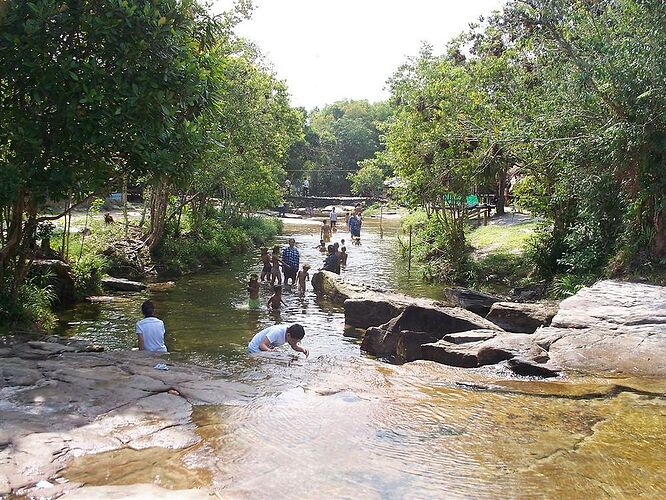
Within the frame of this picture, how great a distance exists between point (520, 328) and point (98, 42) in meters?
9.31

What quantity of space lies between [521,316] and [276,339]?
17.1 feet

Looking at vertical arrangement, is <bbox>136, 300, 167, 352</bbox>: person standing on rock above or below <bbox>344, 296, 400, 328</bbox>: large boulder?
above

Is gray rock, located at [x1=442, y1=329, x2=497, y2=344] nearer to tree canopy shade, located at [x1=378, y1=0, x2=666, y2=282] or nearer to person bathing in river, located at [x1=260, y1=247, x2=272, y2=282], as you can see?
tree canopy shade, located at [x1=378, y1=0, x2=666, y2=282]

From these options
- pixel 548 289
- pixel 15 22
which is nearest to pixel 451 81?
pixel 548 289

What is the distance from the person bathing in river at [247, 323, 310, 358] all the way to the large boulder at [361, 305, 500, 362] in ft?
7.20


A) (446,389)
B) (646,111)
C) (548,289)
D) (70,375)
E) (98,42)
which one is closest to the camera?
(70,375)

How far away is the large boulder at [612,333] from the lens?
897cm

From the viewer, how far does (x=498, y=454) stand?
18.7 ft

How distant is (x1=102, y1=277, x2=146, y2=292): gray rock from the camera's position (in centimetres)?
1756

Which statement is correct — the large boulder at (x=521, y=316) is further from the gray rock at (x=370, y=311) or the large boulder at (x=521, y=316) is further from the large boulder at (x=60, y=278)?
the large boulder at (x=60, y=278)

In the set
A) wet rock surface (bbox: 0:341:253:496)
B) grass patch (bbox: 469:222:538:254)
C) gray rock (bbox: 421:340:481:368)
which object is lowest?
gray rock (bbox: 421:340:481:368)

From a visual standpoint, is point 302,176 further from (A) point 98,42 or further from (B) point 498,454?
(B) point 498,454

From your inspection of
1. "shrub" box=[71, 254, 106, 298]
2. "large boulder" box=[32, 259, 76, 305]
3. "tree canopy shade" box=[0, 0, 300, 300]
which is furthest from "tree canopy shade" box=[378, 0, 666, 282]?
"large boulder" box=[32, 259, 76, 305]

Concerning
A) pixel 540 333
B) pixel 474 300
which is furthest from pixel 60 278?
pixel 540 333
